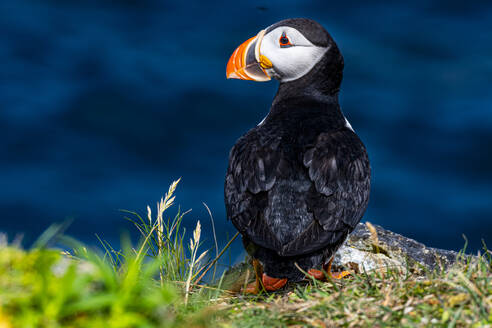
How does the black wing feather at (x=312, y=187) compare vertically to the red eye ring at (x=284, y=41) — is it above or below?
below

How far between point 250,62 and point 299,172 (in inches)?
61.9

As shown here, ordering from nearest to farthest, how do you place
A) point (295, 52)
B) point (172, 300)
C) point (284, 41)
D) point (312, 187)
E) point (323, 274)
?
1. point (172, 300)
2. point (312, 187)
3. point (323, 274)
4. point (295, 52)
5. point (284, 41)

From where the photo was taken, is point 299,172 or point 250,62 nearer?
point 299,172

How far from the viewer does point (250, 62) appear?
5.46 m

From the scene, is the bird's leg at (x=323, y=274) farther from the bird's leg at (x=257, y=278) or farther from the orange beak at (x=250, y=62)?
the orange beak at (x=250, y=62)

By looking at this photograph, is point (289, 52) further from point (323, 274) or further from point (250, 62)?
point (323, 274)

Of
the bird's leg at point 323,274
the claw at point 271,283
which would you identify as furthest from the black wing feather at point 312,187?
the claw at point 271,283

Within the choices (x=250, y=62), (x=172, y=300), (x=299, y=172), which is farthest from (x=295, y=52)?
(x=172, y=300)

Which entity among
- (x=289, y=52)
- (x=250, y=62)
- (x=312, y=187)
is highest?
(x=289, y=52)

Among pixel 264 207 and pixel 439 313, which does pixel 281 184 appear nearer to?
pixel 264 207

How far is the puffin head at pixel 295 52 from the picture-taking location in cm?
516

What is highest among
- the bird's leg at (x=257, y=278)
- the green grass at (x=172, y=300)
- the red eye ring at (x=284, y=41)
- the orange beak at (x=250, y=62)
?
the red eye ring at (x=284, y=41)

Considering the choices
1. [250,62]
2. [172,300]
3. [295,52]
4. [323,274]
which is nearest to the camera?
[172,300]

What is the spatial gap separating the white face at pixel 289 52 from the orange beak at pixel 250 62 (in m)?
0.07
